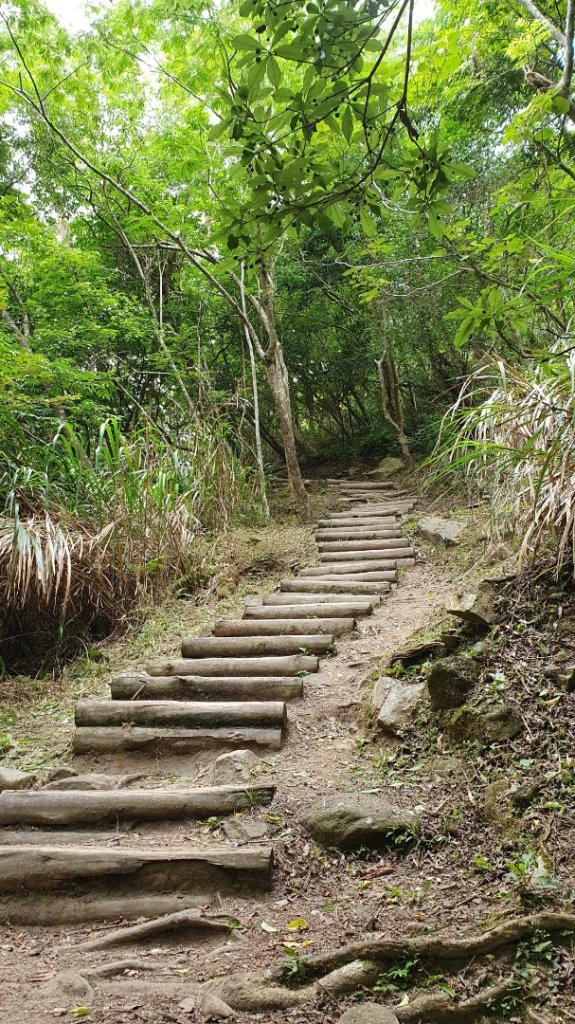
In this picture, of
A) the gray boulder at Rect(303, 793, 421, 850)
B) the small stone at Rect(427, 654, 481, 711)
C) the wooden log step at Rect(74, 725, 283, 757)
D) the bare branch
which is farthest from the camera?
the bare branch

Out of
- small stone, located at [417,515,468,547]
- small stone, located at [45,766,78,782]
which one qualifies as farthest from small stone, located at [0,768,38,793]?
small stone, located at [417,515,468,547]

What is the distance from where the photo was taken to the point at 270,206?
1478mm

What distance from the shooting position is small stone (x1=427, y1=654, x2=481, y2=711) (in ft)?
7.80

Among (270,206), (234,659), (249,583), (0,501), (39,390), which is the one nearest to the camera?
(270,206)

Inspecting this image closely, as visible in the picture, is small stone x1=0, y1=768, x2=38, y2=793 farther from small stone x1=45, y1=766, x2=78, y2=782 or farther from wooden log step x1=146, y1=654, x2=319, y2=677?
wooden log step x1=146, y1=654, x2=319, y2=677

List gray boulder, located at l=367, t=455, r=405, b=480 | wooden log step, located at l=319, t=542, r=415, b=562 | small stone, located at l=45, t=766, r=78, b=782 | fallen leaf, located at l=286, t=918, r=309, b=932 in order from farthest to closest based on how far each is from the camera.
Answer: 1. gray boulder, located at l=367, t=455, r=405, b=480
2. wooden log step, located at l=319, t=542, r=415, b=562
3. small stone, located at l=45, t=766, r=78, b=782
4. fallen leaf, located at l=286, t=918, r=309, b=932

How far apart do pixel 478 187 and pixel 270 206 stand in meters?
6.30

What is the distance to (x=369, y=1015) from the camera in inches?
51.8

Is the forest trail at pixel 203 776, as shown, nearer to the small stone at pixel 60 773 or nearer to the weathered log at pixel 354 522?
the small stone at pixel 60 773

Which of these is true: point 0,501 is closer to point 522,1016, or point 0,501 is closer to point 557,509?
point 557,509

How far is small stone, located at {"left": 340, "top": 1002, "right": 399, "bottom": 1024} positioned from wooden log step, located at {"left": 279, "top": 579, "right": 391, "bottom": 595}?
133 inches

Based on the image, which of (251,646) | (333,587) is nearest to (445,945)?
(251,646)

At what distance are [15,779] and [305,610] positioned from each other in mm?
2154

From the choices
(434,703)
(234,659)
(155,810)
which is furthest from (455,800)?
(234,659)
